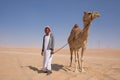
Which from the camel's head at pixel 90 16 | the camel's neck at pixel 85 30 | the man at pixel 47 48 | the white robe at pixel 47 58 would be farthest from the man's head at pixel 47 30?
the camel's head at pixel 90 16

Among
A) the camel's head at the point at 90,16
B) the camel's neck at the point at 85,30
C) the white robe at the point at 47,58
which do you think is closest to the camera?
the camel's head at the point at 90,16

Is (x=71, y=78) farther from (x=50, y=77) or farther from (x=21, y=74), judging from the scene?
(x=21, y=74)

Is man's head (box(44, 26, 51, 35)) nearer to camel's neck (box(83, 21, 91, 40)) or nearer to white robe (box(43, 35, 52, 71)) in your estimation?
white robe (box(43, 35, 52, 71))

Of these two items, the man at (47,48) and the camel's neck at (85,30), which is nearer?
the camel's neck at (85,30)

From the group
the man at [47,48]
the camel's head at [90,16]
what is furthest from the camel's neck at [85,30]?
the man at [47,48]

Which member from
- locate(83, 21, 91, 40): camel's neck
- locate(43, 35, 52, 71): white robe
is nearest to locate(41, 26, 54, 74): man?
locate(43, 35, 52, 71): white robe

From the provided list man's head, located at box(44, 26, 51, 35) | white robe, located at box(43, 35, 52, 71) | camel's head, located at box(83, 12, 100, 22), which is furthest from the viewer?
man's head, located at box(44, 26, 51, 35)

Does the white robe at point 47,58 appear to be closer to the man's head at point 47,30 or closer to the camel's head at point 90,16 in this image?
the man's head at point 47,30

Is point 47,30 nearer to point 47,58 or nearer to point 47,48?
point 47,48

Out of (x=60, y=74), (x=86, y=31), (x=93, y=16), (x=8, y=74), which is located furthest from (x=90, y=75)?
(x=8, y=74)

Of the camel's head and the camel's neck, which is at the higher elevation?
the camel's head

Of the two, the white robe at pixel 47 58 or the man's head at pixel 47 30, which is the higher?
the man's head at pixel 47 30

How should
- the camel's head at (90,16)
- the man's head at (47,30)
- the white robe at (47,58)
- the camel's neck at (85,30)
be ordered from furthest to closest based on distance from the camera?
1. the man's head at (47,30)
2. the white robe at (47,58)
3. the camel's neck at (85,30)
4. the camel's head at (90,16)

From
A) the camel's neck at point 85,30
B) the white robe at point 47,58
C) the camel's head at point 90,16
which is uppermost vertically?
the camel's head at point 90,16
